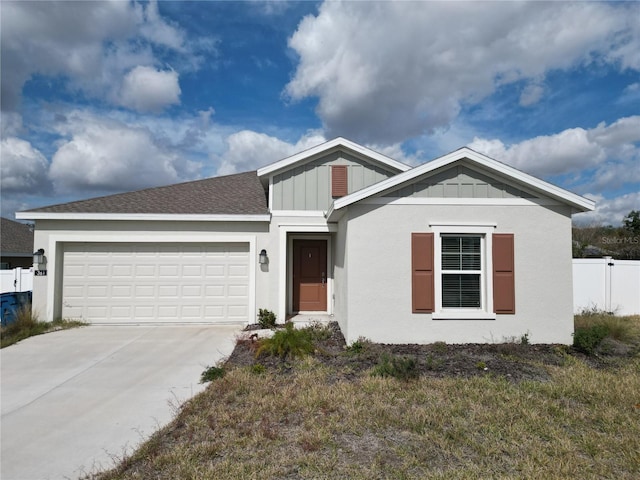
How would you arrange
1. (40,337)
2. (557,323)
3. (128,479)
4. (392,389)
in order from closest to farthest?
(128,479), (392,389), (557,323), (40,337)

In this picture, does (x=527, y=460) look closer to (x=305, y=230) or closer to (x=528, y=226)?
(x=528, y=226)

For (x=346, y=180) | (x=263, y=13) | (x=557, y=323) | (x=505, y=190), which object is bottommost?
(x=557, y=323)

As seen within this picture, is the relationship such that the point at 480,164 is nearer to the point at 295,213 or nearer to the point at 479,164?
the point at 479,164

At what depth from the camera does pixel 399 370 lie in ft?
19.3

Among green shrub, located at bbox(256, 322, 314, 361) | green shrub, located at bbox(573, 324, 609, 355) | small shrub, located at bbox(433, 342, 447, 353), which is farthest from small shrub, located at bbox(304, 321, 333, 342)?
green shrub, located at bbox(573, 324, 609, 355)

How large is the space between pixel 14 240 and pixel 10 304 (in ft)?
44.3

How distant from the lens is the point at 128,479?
3.49m

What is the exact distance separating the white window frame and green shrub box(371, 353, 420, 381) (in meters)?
2.12

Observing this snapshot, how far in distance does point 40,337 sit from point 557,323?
11.5 m

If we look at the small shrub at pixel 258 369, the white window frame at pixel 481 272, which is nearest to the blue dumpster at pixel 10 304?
the small shrub at pixel 258 369

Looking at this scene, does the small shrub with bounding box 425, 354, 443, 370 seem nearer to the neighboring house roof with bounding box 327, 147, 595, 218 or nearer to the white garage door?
the neighboring house roof with bounding box 327, 147, 595, 218

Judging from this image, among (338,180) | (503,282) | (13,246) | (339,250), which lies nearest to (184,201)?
(338,180)

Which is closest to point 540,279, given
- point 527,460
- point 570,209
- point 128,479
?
point 570,209

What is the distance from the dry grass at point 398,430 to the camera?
→ 361 centimetres
